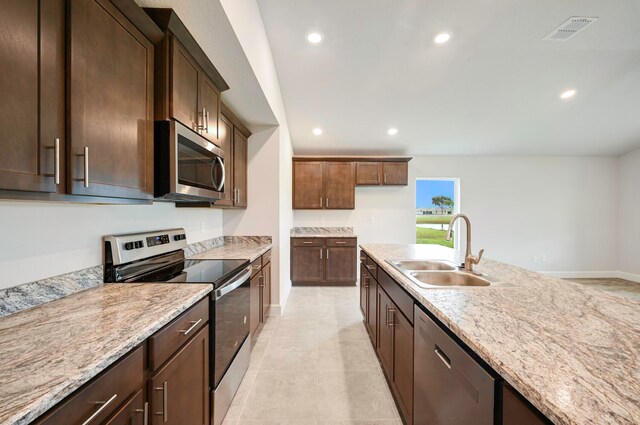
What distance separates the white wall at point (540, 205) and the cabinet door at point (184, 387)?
4.82m

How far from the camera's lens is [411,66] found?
9.89ft

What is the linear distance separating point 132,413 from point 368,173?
4.46 metres

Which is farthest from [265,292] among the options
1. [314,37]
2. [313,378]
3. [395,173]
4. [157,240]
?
[395,173]

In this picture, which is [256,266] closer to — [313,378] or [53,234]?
[313,378]

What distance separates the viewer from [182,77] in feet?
5.05

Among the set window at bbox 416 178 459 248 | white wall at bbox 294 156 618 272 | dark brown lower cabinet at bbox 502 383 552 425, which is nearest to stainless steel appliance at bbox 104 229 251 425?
dark brown lower cabinet at bbox 502 383 552 425

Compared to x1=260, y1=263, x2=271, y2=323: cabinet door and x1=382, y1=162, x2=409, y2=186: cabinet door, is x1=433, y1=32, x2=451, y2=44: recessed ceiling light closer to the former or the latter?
x1=382, y1=162, x2=409, y2=186: cabinet door

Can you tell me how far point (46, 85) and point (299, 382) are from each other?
2225mm

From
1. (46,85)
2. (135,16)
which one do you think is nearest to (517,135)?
(135,16)

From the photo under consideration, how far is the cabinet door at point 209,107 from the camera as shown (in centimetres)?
179

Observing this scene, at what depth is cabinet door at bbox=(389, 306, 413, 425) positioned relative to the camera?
1.41 meters

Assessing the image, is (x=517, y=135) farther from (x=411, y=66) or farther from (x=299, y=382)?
(x=299, y=382)

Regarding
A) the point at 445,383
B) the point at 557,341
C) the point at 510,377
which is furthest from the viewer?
the point at 445,383

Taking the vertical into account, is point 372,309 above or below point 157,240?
below
